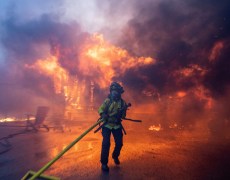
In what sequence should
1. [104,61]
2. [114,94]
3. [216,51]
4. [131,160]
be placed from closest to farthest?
[114,94], [131,160], [216,51], [104,61]

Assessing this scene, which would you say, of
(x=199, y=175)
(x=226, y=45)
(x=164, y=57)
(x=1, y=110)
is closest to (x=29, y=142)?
(x=199, y=175)

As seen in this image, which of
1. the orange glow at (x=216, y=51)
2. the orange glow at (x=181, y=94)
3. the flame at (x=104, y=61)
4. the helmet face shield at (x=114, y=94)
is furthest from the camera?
the flame at (x=104, y=61)

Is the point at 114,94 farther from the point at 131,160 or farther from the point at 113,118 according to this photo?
the point at 131,160

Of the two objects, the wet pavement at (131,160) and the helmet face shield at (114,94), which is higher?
the helmet face shield at (114,94)

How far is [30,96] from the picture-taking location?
2466 centimetres

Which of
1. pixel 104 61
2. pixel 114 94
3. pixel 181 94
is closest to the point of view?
pixel 114 94

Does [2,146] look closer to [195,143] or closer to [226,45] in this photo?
[195,143]

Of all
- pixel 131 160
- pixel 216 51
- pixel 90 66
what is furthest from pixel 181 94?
pixel 131 160

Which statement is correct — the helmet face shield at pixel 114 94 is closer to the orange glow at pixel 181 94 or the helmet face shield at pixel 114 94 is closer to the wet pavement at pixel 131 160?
the wet pavement at pixel 131 160

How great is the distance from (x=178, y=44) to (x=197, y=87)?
150 inches

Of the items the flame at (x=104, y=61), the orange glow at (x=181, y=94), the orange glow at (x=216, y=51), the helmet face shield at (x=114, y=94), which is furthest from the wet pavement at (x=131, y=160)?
the flame at (x=104, y=61)

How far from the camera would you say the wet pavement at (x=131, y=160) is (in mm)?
4562

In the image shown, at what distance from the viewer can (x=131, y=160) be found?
5.57 m

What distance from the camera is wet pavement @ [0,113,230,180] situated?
4562 mm
